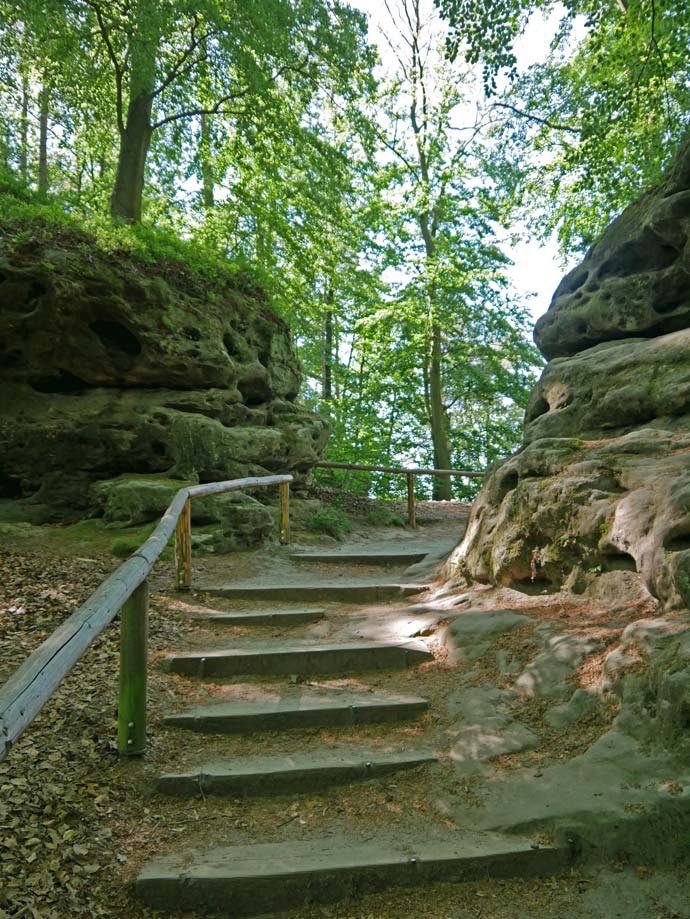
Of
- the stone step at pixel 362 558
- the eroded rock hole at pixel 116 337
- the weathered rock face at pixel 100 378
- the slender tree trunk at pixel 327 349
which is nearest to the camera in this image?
the stone step at pixel 362 558

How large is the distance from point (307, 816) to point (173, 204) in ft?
46.3

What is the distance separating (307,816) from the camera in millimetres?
3020

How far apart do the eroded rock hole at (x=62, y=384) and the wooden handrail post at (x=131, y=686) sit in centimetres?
719

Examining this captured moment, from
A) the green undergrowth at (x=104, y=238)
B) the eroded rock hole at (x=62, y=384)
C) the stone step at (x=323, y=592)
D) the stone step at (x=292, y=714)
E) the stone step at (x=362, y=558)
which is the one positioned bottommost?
the stone step at (x=292, y=714)

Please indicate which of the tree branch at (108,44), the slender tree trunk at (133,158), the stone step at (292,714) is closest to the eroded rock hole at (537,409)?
the stone step at (292,714)

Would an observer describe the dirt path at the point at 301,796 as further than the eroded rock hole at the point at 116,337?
No

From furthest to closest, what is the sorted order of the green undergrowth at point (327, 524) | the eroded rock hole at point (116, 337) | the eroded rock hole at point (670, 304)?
the green undergrowth at point (327, 524), the eroded rock hole at point (116, 337), the eroded rock hole at point (670, 304)

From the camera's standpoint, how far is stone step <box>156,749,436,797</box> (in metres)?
3.14

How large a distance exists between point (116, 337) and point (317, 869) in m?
8.67

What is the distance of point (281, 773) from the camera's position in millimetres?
3201

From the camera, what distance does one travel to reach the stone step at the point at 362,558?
7961 mm

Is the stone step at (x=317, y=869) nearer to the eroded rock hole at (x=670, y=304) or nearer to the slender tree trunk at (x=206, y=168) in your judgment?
the eroded rock hole at (x=670, y=304)

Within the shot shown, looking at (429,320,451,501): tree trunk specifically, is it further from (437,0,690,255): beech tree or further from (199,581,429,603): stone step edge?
(199,581,429,603): stone step edge

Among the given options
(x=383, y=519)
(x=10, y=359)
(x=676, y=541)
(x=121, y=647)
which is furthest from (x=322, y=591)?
(x=10, y=359)
